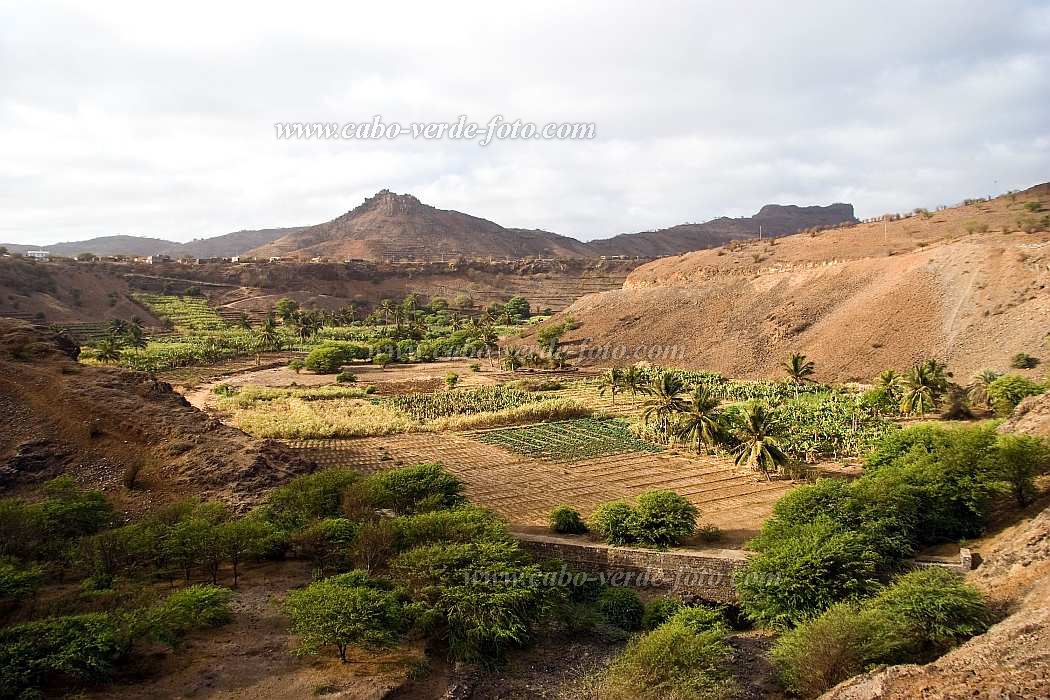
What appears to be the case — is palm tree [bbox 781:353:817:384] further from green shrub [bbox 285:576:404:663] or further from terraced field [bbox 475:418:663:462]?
green shrub [bbox 285:576:404:663]

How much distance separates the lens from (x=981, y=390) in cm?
3775

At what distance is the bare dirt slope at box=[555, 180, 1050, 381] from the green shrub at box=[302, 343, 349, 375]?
90.1ft

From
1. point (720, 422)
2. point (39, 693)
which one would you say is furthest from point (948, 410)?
point (39, 693)

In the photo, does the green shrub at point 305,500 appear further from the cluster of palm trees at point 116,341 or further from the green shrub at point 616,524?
the cluster of palm trees at point 116,341

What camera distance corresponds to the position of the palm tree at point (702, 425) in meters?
31.4

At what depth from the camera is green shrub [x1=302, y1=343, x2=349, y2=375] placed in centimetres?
6362

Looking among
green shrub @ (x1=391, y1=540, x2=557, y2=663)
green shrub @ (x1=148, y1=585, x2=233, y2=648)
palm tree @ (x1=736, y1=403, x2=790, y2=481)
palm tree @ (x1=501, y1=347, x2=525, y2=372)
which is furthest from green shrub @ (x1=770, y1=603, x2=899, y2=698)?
palm tree @ (x1=501, y1=347, x2=525, y2=372)

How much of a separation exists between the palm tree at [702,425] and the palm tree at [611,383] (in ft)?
47.4

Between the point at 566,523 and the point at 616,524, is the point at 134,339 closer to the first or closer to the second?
the point at 566,523

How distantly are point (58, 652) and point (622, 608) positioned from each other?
12.5 meters

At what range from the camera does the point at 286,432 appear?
34.9 metres

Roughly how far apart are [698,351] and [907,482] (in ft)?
145

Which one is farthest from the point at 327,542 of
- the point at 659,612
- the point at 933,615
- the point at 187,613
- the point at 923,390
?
the point at 923,390

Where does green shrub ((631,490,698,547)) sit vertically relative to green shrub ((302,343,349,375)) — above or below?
below
